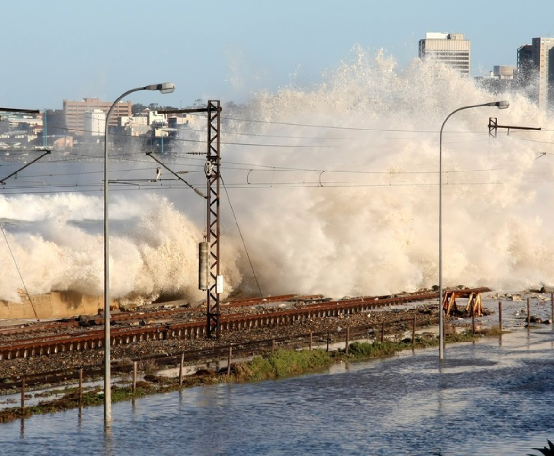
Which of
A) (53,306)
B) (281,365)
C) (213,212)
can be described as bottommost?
(53,306)

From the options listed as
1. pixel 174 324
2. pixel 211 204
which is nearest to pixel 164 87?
pixel 211 204

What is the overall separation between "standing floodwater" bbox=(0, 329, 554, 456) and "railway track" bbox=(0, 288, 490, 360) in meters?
8.38

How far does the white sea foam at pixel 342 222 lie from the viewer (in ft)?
210

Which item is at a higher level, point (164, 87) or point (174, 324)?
point (164, 87)

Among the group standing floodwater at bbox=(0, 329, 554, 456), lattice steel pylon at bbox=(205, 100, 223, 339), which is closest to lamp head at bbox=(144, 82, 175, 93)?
standing floodwater at bbox=(0, 329, 554, 456)

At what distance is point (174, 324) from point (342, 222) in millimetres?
23867

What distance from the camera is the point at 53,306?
188 feet

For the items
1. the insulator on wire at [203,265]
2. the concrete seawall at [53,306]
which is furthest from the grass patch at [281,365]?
the concrete seawall at [53,306]

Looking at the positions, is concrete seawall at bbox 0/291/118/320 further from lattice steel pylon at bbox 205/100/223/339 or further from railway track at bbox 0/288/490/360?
lattice steel pylon at bbox 205/100/223/339

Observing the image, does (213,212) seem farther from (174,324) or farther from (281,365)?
(281,365)

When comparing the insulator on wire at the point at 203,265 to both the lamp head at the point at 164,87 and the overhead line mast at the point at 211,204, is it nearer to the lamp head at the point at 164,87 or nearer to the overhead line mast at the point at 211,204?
the overhead line mast at the point at 211,204

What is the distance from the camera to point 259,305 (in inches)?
2298

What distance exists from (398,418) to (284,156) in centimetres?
4688

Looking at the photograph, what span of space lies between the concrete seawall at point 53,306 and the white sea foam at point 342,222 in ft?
1.57
